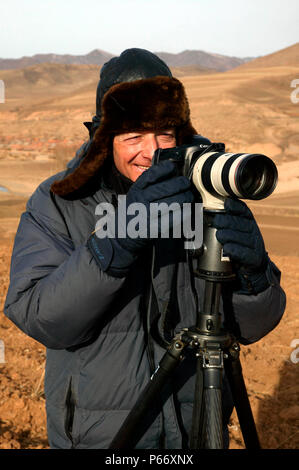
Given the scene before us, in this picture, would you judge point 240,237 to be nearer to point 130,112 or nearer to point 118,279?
point 118,279

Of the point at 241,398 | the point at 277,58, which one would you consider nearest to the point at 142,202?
the point at 241,398

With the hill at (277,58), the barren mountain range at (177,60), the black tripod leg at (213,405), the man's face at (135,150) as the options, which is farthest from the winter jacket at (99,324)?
the barren mountain range at (177,60)

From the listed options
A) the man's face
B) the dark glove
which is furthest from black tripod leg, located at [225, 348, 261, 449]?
the man's face

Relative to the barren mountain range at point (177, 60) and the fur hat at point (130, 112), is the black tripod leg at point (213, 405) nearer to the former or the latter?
the fur hat at point (130, 112)

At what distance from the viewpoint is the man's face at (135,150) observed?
1783mm

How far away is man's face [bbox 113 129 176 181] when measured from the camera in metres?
1.78

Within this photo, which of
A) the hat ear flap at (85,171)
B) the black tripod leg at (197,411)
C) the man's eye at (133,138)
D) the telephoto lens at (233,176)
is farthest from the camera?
the man's eye at (133,138)

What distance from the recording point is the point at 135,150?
179cm

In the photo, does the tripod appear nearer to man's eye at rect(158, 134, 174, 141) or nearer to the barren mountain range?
man's eye at rect(158, 134, 174, 141)

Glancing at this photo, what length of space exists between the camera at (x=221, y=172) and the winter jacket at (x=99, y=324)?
0.29 metres

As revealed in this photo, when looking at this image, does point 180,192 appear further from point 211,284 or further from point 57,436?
point 57,436

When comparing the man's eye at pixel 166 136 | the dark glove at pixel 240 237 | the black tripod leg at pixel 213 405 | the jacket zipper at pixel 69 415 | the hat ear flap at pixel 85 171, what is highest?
the man's eye at pixel 166 136

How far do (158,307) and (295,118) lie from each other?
62.4ft

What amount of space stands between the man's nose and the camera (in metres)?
0.19
